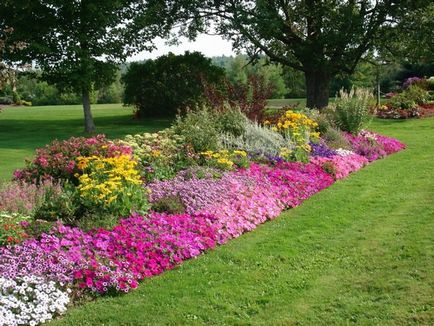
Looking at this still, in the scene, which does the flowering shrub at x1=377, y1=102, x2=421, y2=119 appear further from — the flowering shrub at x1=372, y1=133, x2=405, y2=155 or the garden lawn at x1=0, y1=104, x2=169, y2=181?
the garden lawn at x1=0, y1=104, x2=169, y2=181

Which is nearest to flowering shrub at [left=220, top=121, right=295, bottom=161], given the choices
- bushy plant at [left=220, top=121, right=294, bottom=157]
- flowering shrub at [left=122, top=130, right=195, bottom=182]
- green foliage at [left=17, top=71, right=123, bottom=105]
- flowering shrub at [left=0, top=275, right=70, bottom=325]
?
bushy plant at [left=220, top=121, right=294, bottom=157]

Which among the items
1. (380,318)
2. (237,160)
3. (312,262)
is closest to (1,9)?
(237,160)

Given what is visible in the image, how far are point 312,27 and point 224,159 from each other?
591 inches

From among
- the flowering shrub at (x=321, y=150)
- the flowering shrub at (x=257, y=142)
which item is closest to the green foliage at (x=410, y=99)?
the flowering shrub at (x=321, y=150)

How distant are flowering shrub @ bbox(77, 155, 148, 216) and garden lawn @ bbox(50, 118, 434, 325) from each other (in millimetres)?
1157

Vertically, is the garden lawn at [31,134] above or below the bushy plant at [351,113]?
below

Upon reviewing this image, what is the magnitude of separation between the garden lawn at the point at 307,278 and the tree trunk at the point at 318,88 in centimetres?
1517

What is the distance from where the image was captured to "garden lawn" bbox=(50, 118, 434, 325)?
429 cm

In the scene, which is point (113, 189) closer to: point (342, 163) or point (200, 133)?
point (200, 133)

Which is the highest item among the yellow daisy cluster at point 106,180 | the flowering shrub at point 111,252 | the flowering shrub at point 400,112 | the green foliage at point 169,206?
the flowering shrub at point 400,112

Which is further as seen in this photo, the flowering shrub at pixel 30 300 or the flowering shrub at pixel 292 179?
the flowering shrub at pixel 292 179

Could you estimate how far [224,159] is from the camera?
8188 mm

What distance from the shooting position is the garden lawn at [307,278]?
14.1 feet

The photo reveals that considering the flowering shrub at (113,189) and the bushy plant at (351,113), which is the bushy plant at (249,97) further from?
the flowering shrub at (113,189)
